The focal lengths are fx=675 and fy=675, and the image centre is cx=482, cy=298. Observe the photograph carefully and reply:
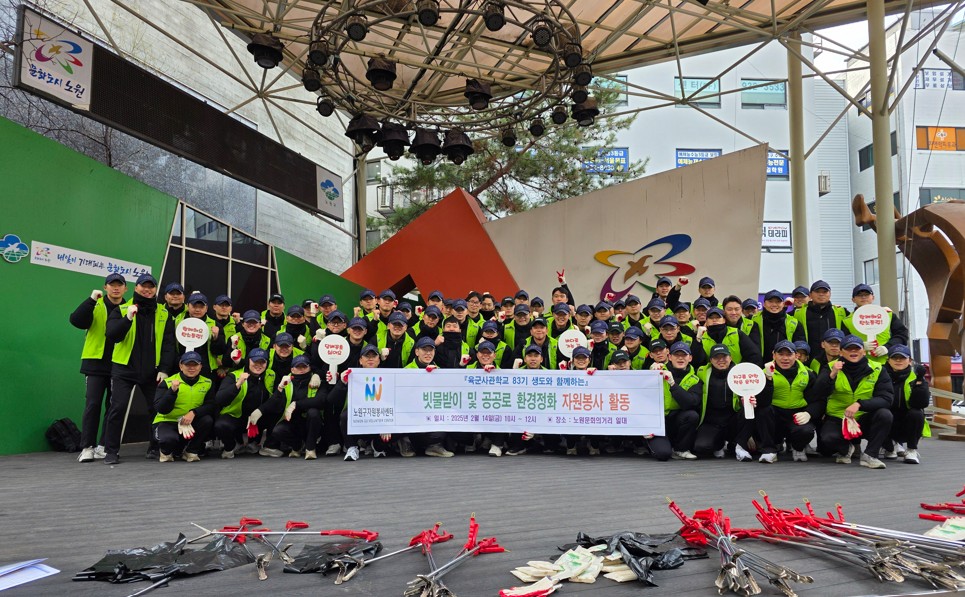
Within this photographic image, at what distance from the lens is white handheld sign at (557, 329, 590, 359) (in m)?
6.92

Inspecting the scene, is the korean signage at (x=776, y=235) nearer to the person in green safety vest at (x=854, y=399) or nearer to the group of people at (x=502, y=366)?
the group of people at (x=502, y=366)

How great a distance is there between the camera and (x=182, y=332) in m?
6.27

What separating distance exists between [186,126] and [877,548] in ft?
34.5

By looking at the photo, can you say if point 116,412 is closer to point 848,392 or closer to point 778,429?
point 778,429

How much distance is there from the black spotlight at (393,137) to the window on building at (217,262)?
261 cm

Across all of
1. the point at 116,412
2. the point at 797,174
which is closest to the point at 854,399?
the point at 116,412

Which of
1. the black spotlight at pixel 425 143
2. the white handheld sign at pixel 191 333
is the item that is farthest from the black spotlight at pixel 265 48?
the white handheld sign at pixel 191 333

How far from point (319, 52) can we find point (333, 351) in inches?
164

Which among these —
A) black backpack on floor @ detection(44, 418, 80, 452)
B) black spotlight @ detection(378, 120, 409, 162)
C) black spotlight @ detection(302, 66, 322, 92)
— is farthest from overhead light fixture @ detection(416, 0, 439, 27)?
black backpack on floor @ detection(44, 418, 80, 452)

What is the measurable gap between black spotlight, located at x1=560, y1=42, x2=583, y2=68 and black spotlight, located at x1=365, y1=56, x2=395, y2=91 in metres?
2.27

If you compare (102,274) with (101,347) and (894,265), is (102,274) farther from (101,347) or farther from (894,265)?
(894,265)

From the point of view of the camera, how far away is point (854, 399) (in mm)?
5883

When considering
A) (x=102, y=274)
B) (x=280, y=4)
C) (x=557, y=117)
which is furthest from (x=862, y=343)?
(x=280, y=4)

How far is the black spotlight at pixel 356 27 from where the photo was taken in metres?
7.65
